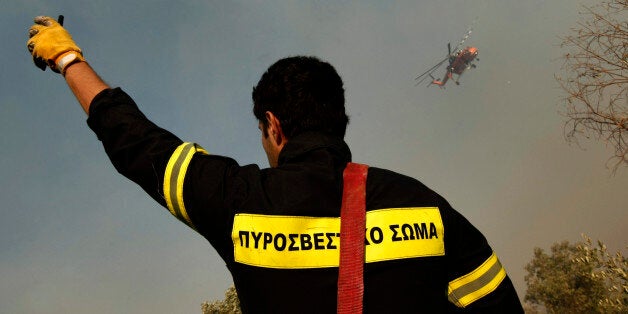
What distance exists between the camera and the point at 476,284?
217 centimetres

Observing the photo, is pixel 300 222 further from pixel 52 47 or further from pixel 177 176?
pixel 52 47

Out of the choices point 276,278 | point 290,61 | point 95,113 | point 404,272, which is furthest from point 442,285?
point 95,113

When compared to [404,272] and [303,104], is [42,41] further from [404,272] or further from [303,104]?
[404,272]

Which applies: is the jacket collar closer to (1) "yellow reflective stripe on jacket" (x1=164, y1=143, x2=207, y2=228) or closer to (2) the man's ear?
(2) the man's ear

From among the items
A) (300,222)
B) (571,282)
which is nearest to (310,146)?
(300,222)

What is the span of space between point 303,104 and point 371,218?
71 centimetres

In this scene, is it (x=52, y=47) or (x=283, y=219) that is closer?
(x=283, y=219)

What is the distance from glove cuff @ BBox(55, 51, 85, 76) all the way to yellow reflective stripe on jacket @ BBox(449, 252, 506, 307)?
6.95 ft

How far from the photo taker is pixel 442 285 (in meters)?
2.05

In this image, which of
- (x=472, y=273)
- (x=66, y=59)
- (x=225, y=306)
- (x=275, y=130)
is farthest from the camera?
(x=225, y=306)

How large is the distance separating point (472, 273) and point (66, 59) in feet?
7.32

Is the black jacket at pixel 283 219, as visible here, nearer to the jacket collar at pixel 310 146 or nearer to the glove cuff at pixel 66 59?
the jacket collar at pixel 310 146

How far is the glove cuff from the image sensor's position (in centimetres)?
226

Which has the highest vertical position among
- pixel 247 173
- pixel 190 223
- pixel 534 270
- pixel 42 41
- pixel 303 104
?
pixel 534 270
